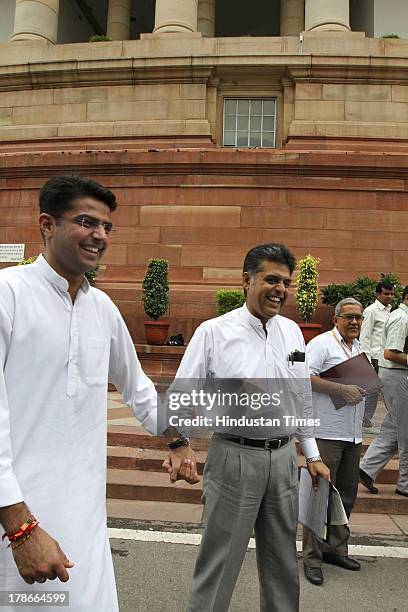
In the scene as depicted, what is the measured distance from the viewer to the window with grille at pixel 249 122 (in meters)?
15.2

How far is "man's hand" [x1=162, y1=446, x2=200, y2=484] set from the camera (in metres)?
2.38

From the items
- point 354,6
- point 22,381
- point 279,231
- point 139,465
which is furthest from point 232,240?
point 354,6

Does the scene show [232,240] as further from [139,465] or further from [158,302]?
[139,465]

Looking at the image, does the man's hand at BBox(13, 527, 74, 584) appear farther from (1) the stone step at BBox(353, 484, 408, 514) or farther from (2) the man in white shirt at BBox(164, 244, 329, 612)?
(1) the stone step at BBox(353, 484, 408, 514)

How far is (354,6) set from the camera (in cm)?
1969

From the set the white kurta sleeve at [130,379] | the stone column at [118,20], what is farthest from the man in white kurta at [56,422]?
the stone column at [118,20]

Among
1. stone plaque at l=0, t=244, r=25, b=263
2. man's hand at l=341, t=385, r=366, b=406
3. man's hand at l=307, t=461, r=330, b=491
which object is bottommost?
man's hand at l=307, t=461, r=330, b=491

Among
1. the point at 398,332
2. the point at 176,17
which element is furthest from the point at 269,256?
the point at 176,17

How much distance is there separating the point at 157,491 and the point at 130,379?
3334mm

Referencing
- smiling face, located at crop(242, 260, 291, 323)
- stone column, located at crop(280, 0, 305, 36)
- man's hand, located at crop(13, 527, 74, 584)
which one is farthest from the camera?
stone column, located at crop(280, 0, 305, 36)

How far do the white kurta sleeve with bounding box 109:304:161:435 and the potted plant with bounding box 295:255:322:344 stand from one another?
778cm

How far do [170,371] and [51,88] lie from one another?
1080cm

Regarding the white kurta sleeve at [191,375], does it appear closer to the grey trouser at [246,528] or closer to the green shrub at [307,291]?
the grey trouser at [246,528]

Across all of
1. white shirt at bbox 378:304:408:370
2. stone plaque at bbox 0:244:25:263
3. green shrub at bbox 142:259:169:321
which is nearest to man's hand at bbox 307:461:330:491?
white shirt at bbox 378:304:408:370
